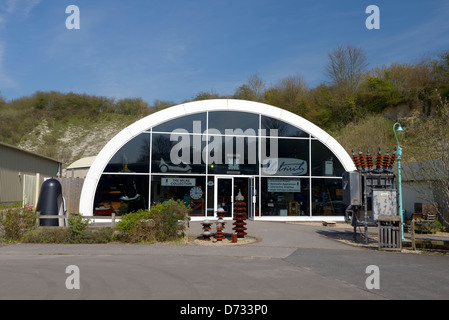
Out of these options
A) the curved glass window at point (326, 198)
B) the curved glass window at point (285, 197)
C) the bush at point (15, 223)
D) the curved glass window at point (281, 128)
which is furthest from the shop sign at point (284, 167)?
the bush at point (15, 223)

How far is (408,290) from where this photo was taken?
271 inches

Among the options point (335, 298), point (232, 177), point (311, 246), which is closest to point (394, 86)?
point (232, 177)

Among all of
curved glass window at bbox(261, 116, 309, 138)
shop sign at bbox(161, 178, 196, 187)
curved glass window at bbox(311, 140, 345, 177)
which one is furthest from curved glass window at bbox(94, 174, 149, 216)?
curved glass window at bbox(311, 140, 345, 177)

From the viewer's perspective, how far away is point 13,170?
2909cm

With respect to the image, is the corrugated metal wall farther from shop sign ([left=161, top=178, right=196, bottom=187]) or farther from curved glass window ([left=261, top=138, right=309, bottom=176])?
curved glass window ([left=261, top=138, right=309, bottom=176])

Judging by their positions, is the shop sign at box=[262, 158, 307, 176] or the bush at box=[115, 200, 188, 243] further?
the shop sign at box=[262, 158, 307, 176]

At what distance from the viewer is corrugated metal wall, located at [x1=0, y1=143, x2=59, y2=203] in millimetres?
26984

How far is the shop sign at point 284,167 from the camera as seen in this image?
2025cm

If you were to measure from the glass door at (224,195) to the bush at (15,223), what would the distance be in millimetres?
9030

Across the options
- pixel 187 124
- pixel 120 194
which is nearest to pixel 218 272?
pixel 120 194

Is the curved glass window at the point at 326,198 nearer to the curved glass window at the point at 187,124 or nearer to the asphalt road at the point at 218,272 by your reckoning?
the curved glass window at the point at 187,124

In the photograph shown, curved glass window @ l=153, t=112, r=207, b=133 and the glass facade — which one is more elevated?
curved glass window @ l=153, t=112, r=207, b=133
